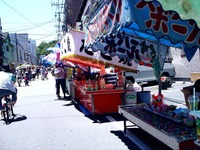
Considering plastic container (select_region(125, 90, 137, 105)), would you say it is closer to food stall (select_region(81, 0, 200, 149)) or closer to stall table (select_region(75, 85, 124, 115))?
stall table (select_region(75, 85, 124, 115))

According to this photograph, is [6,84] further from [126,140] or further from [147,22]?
[147,22]

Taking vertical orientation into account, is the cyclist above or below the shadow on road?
above

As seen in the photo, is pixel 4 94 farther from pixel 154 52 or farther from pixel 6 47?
pixel 6 47

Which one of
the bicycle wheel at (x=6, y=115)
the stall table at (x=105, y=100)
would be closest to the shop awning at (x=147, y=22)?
the stall table at (x=105, y=100)

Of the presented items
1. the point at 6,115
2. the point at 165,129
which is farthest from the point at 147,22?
the point at 6,115

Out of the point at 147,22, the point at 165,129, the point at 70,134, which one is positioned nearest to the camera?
the point at 147,22

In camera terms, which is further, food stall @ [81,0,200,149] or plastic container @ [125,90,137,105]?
plastic container @ [125,90,137,105]

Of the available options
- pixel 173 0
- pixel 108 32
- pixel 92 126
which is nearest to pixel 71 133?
pixel 92 126

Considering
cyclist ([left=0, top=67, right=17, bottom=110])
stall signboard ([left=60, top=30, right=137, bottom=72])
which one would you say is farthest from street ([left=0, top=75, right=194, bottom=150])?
stall signboard ([left=60, top=30, right=137, bottom=72])

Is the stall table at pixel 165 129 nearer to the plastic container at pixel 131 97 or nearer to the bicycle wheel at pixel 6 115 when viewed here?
the plastic container at pixel 131 97

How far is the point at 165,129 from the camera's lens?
421 centimetres

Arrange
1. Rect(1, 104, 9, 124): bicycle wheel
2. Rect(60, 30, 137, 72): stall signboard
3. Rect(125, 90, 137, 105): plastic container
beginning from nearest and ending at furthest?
Rect(125, 90, 137, 105): plastic container
Rect(60, 30, 137, 72): stall signboard
Rect(1, 104, 9, 124): bicycle wheel

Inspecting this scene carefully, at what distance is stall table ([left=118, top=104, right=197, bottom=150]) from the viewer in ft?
11.6

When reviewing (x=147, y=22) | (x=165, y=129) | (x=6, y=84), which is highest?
(x=147, y=22)
